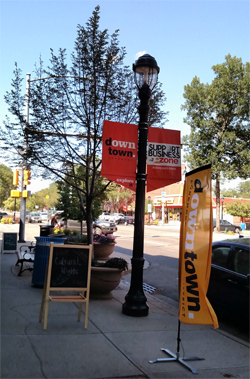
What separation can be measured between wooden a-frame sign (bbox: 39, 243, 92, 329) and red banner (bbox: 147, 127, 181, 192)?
6.21ft

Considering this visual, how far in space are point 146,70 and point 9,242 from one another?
33.3 feet

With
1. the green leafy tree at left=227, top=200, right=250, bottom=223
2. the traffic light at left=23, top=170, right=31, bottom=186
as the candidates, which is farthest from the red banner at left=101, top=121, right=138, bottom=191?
the green leafy tree at left=227, top=200, right=250, bottom=223

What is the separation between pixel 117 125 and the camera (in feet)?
20.8

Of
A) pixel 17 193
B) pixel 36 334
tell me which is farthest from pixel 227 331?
pixel 17 193

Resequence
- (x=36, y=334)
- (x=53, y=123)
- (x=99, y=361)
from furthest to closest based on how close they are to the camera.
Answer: (x=53, y=123), (x=36, y=334), (x=99, y=361)

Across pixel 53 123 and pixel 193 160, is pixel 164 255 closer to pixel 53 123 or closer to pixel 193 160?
pixel 53 123

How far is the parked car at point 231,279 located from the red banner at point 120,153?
2.08 meters

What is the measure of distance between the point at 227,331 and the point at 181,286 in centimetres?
227

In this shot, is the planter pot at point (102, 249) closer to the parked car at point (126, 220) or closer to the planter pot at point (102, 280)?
the planter pot at point (102, 280)

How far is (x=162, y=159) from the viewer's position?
652 cm

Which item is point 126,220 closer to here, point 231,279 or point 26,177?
point 26,177

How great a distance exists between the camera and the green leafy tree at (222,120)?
104ft

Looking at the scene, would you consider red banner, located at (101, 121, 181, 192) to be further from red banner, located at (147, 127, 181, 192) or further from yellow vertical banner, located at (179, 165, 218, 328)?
yellow vertical banner, located at (179, 165, 218, 328)

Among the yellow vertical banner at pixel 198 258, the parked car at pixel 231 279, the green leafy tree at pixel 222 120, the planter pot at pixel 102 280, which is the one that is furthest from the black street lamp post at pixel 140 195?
the green leafy tree at pixel 222 120
